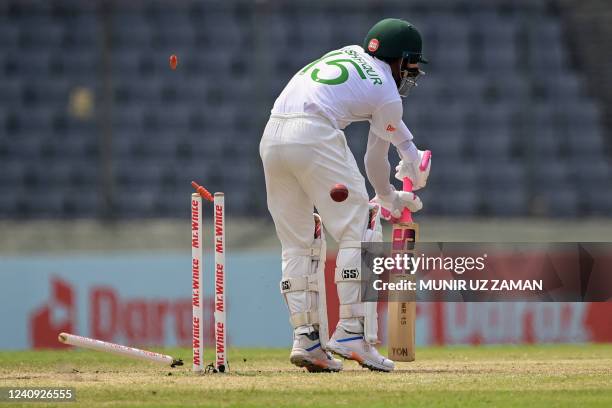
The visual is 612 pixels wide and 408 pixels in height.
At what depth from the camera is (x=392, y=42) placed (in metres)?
6.80

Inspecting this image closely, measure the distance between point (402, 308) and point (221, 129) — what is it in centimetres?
655

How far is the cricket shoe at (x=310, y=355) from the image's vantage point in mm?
6504

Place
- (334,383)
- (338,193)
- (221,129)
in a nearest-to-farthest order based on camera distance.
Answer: (334,383)
(338,193)
(221,129)

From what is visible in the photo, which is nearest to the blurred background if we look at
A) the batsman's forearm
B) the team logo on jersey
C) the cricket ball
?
the batsman's forearm

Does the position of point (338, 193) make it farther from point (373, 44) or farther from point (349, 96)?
point (373, 44)

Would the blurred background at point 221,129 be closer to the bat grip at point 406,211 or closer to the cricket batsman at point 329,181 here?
the bat grip at point 406,211

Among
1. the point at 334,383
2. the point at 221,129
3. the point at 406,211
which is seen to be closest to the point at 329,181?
the point at 406,211

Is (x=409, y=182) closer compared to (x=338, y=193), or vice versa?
(x=338, y=193)

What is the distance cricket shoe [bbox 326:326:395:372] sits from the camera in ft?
21.2

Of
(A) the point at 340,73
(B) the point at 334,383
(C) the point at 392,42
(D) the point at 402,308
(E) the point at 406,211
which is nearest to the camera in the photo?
(B) the point at 334,383

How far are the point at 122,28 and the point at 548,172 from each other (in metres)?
4.79

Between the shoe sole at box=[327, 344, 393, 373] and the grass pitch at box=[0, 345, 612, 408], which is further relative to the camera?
the shoe sole at box=[327, 344, 393, 373]

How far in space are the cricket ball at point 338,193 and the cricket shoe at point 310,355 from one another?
0.69 meters

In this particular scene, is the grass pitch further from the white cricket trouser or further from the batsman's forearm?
the batsman's forearm
